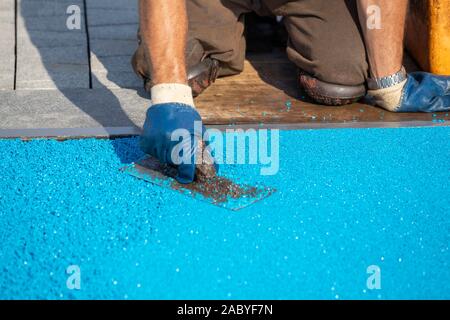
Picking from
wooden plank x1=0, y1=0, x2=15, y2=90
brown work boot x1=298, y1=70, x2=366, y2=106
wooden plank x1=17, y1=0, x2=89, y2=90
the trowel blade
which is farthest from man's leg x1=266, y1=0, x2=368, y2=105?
wooden plank x1=0, y1=0, x2=15, y2=90

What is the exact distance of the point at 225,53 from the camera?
3400mm

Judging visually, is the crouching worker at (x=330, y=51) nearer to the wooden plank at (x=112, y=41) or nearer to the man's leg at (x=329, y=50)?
the man's leg at (x=329, y=50)

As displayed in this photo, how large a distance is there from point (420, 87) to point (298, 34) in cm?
53

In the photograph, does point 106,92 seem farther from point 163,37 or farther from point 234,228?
point 234,228

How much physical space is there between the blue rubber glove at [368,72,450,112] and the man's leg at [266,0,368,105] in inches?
4.8

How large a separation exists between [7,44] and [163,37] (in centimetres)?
137

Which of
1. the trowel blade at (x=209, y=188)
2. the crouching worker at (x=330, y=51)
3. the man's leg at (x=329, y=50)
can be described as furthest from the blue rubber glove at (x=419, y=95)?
A: the trowel blade at (x=209, y=188)

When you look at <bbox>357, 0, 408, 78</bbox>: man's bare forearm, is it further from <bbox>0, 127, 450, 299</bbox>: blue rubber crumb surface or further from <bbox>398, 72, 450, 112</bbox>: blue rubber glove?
<bbox>0, 127, 450, 299</bbox>: blue rubber crumb surface

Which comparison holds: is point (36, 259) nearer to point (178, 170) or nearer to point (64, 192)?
point (64, 192)

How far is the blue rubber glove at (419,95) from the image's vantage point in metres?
3.14

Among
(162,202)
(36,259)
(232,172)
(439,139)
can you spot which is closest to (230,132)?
(232,172)

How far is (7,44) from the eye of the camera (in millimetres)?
3752

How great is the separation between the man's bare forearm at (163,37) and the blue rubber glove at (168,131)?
13 cm
